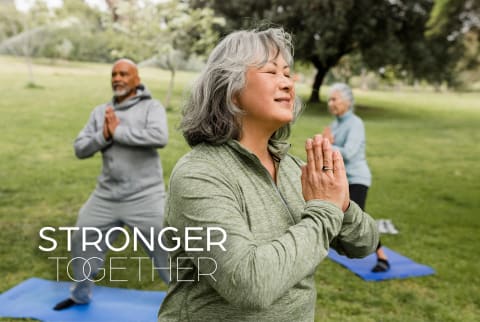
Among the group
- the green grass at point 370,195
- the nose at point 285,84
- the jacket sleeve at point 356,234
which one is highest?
the nose at point 285,84

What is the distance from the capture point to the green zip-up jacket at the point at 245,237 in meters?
1.22

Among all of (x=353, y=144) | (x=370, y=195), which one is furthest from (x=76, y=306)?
(x=370, y=195)

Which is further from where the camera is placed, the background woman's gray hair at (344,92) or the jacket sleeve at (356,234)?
the background woman's gray hair at (344,92)

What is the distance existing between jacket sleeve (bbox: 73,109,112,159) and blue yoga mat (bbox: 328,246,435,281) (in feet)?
8.12

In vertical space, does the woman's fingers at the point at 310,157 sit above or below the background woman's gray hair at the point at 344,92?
above

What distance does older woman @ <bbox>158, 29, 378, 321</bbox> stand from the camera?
1239mm

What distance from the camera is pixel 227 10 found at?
836 inches

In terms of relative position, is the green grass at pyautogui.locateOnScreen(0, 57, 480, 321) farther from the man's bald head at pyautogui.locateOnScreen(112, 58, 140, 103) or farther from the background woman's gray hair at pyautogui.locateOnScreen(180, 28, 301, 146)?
the man's bald head at pyautogui.locateOnScreen(112, 58, 140, 103)

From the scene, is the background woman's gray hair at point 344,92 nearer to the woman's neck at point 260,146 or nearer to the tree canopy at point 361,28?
the woman's neck at point 260,146

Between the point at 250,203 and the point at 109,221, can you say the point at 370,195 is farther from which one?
the point at 250,203

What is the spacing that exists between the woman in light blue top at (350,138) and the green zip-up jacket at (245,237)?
3.18 metres

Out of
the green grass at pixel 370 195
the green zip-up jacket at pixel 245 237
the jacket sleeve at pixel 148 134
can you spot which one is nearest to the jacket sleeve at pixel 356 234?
the green zip-up jacket at pixel 245 237

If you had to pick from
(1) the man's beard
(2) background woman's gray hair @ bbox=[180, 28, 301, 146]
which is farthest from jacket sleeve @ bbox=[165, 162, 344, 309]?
(1) the man's beard

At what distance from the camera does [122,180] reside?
386cm
